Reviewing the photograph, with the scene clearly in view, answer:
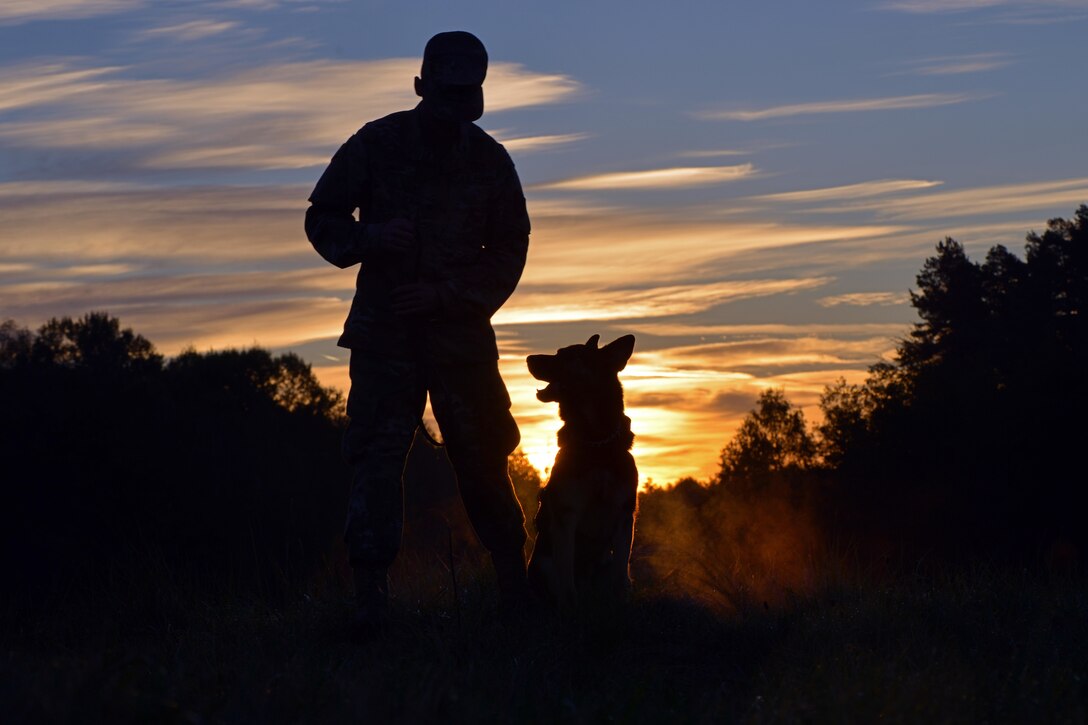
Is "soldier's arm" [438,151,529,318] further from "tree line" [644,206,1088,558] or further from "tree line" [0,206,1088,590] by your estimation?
"tree line" [644,206,1088,558]

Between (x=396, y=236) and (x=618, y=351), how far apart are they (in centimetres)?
146

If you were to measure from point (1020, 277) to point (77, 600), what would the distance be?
53.9 metres

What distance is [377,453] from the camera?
6.90 metres

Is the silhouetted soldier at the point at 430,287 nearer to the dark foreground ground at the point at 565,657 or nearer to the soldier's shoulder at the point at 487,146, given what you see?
the soldier's shoulder at the point at 487,146

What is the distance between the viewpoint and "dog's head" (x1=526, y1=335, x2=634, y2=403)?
7.32 metres

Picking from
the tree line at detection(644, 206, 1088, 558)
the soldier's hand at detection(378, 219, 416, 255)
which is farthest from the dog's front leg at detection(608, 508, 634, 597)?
the tree line at detection(644, 206, 1088, 558)

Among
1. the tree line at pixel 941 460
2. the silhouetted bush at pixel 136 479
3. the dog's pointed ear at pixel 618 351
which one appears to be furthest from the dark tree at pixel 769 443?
the dog's pointed ear at pixel 618 351

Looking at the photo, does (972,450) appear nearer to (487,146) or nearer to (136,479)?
(136,479)

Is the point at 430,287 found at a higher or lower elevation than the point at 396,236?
lower

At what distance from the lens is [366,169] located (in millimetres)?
7105

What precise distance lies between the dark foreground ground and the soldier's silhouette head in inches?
104

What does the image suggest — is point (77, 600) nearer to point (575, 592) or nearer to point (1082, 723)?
point (575, 592)

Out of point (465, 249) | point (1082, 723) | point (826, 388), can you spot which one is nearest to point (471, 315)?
point (465, 249)

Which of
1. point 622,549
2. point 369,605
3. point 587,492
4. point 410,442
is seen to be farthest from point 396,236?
point 622,549
